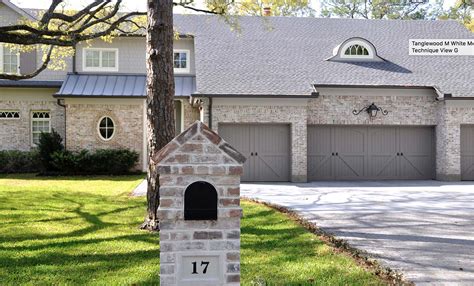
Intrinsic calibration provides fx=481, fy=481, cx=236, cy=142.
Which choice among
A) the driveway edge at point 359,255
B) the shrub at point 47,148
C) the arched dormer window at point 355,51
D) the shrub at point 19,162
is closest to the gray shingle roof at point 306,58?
the arched dormer window at point 355,51

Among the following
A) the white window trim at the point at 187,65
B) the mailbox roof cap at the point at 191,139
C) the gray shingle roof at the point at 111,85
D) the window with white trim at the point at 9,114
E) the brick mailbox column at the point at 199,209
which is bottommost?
the brick mailbox column at the point at 199,209

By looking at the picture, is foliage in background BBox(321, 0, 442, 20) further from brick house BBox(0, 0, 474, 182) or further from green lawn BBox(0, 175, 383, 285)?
green lawn BBox(0, 175, 383, 285)

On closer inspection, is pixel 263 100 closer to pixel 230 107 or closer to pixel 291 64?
pixel 230 107

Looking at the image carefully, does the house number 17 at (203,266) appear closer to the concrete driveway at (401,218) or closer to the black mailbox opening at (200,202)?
the black mailbox opening at (200,202)

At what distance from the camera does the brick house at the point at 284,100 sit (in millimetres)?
17750

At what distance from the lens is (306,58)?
66.4 ft

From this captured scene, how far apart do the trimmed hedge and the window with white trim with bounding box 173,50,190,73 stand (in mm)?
4876

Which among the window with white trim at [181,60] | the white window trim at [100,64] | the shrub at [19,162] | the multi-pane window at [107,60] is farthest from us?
the window with white trim at [181,60]

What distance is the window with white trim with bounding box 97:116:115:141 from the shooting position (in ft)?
67.6

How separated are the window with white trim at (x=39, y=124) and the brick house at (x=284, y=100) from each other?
0.05m

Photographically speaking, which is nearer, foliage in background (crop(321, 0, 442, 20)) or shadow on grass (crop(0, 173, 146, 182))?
shadow on grass (crop(0, 173, 146, 182))

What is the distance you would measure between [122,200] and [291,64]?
10.3m

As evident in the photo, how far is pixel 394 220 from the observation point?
9.64 metres

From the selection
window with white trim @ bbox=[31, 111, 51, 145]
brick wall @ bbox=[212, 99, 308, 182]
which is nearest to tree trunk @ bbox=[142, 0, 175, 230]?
brick wall @ bbox=[212, 99, 308, 182]
